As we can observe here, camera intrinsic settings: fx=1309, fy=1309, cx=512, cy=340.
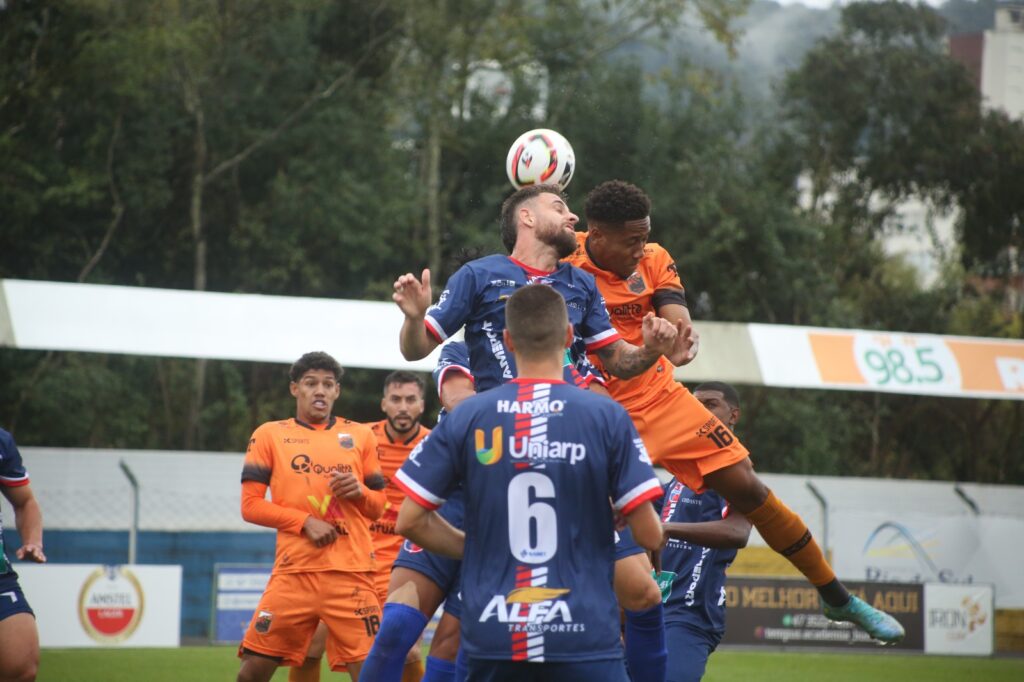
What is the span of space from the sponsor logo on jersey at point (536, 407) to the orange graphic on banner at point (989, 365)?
66.1 ft

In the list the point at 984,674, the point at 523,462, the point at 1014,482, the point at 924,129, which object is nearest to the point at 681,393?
the point at 523,462

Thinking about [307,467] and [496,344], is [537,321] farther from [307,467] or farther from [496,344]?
[307,467]

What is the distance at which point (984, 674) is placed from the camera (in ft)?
56.7

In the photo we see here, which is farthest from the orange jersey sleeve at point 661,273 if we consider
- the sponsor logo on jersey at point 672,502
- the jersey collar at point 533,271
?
the sponsor logo on jersey at point 672,502

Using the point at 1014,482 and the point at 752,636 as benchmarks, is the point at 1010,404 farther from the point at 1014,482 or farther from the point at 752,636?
the point at 752,636

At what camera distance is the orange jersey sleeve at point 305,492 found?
904cm

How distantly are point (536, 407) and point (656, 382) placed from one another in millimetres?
2385

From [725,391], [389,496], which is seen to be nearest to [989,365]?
[389,496]

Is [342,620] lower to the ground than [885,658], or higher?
higher

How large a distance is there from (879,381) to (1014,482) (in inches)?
673

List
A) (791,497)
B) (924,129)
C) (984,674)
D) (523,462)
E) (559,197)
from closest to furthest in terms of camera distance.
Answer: (523,462) → (559,197) → (984,674) → (791,497) → (924,129)

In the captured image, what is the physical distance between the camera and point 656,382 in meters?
7.00

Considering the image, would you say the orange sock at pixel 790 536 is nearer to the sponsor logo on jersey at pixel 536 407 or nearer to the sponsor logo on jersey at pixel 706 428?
the sponsor logo on jersey at pixel 706 428

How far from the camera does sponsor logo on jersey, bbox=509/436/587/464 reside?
4652mm
